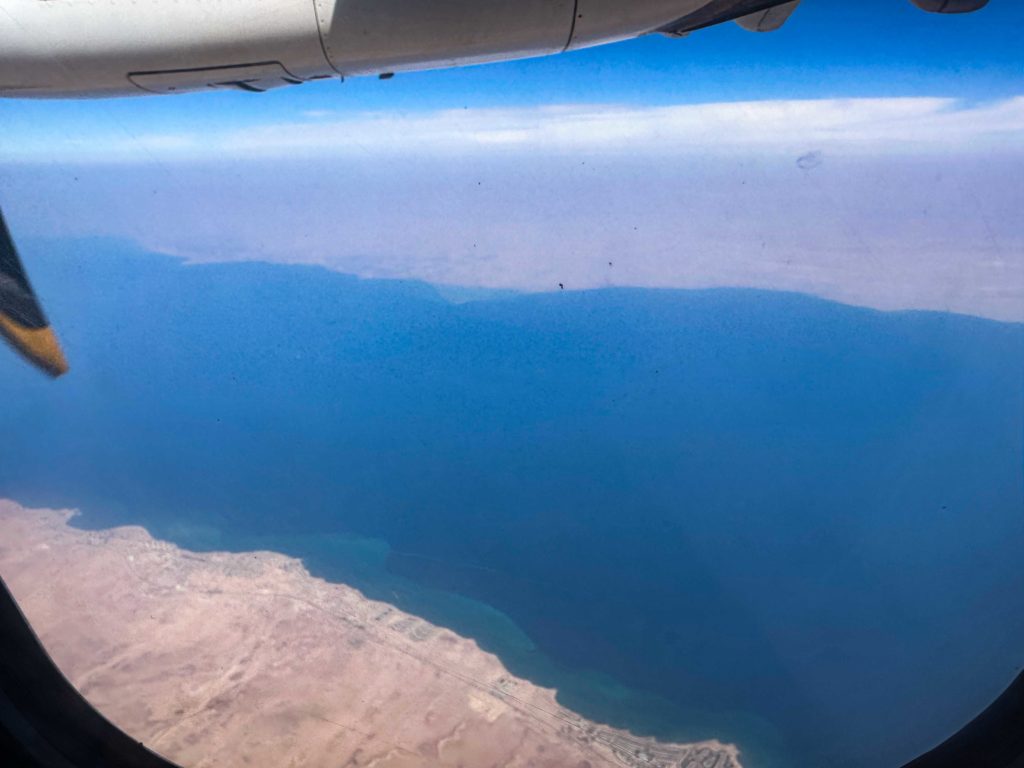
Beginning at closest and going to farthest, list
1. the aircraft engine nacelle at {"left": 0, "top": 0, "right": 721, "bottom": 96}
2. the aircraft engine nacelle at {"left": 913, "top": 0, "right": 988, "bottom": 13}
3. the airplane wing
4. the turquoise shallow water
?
the aircraft engine nacelle at {"left": 0, "top": 0, "right": 721, "bottom": 96} → the aircraft engine nacelle at {"left": 913, "top": 0, "right": 988, "bottom": 13} → the airplane wing → the turquoise shallow water

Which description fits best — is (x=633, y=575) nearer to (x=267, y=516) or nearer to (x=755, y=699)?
(x=755, y=699)

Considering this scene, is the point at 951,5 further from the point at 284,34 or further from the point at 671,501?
the point at 671,501

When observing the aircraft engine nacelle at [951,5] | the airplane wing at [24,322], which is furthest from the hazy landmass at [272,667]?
the aircraft engine nacelle at [951,5]

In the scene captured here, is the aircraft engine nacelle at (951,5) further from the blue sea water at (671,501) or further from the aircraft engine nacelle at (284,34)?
the blue sea water at (671,501)

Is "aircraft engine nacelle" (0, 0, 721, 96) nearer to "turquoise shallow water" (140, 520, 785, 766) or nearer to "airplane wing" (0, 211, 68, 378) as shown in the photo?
"airplane wing" (0, 211, 68, 378)

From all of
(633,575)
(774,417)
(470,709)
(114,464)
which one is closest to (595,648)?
(633,575)

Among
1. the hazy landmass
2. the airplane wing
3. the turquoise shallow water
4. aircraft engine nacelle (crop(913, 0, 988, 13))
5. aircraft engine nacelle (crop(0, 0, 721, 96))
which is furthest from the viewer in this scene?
the turquoise shallow water

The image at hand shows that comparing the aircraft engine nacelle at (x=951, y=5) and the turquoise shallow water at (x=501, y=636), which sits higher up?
the aircraft engine nacelle at (x=951, y=5)

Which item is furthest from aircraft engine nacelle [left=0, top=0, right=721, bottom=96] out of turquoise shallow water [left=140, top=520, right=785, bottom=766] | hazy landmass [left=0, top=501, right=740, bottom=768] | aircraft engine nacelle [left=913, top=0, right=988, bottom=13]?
turquoise shallow water [left=140, top=520, right=785, bottom=766]

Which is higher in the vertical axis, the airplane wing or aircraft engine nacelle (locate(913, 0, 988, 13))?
aircraft engine nacelle (locate(913, 0, 988, 13))
